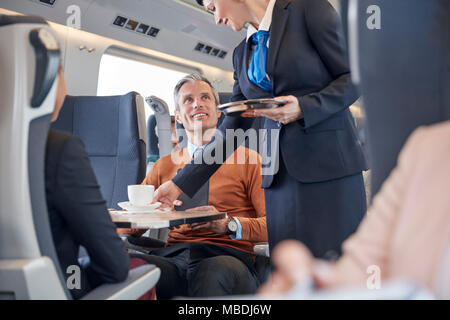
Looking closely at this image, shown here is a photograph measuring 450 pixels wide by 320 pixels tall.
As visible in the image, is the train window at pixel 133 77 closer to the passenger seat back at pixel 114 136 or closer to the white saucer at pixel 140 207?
the passenger seat back at pixel 114 136

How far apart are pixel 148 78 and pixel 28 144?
4.56 metres

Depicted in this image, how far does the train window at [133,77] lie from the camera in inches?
176

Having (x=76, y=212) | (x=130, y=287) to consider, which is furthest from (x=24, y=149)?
(x=130, y=287)

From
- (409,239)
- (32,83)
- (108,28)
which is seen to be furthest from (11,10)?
(409,239)

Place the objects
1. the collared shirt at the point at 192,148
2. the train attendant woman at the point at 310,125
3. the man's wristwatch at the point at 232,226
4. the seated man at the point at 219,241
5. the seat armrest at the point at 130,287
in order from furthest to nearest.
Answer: the collared shirt at the point at 192,148
the man's wristwatch at the point at 232,226
the seated man at the point at 219,241
the train attendant woman at the point at 310,125
the seat armrest at the point at 130,287

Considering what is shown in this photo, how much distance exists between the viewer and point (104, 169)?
2633 millimetres

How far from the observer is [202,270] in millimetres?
1809

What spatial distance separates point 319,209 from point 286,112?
36 cm

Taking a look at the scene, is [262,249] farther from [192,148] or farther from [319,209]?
[192,148]

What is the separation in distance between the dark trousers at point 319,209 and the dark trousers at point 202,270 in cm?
34

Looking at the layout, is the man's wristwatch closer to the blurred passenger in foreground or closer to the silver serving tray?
the silver serving tray

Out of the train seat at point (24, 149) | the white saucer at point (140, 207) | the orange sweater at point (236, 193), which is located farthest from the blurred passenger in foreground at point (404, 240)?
the orange sweater at point (236, 193)

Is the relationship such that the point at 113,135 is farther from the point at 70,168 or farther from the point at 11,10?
the point at 70,168

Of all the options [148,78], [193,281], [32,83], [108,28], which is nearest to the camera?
[32,83]
